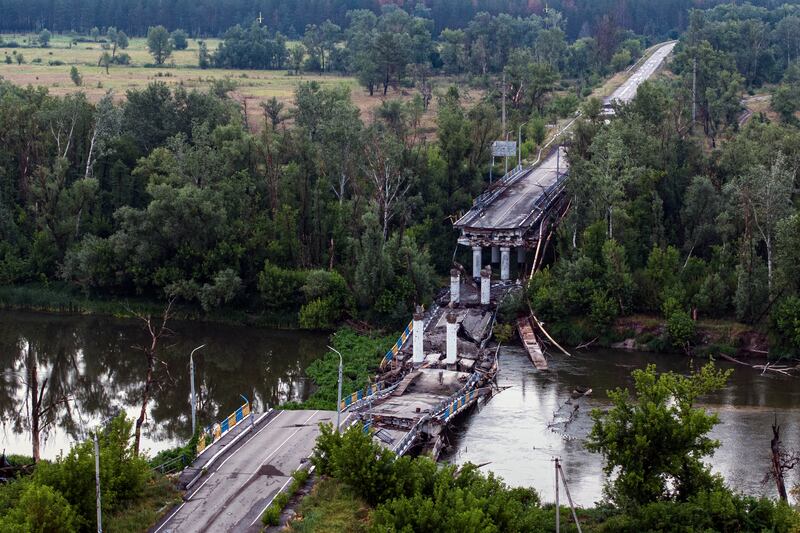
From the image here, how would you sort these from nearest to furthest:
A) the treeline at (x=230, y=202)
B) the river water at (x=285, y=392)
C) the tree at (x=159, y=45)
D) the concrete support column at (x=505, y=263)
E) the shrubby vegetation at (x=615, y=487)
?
the shrubby vegetation at (x=615, y=487) → the river water at (x=285, y=392) → the treeline at (x=230, y=202) → the concrete support column at (x=505, y=263) → the tree at (x=159, y=45)

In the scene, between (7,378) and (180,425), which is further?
(7,378)

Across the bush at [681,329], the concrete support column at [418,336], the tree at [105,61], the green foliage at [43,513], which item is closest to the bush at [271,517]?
the green foliage at [43,513]

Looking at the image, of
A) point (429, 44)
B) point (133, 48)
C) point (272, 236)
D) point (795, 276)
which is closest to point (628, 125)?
point (795, 276)

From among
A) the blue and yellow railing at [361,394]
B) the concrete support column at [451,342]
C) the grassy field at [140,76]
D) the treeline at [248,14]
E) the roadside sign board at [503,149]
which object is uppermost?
the treeline at [248,14]

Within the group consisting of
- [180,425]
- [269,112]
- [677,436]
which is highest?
[269,112]

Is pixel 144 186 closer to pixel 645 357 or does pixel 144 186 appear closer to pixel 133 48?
pixel 645 357

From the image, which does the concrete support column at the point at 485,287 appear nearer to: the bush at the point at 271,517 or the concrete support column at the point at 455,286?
the concrete support column at the point at 455,286

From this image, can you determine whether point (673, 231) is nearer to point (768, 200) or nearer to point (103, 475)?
point (768, 200)
